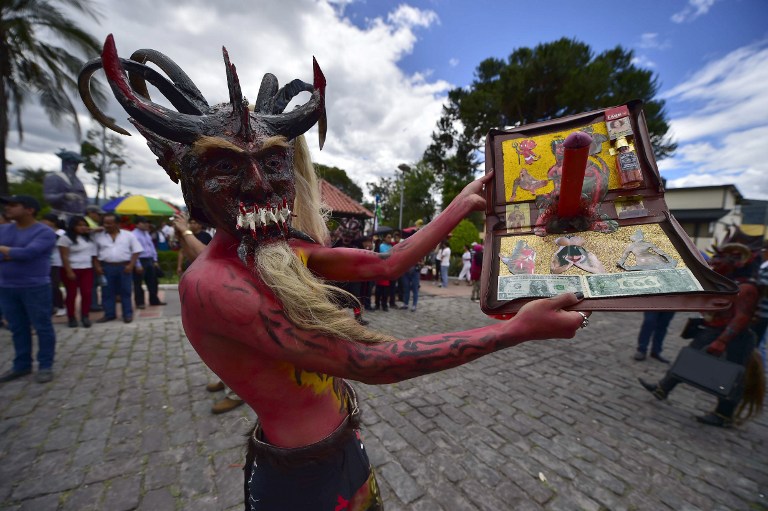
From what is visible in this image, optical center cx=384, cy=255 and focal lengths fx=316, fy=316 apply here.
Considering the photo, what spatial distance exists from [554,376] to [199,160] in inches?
205

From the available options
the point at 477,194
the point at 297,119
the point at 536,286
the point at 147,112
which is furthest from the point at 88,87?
the point at 536,286

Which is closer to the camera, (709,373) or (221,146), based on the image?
(221,146)

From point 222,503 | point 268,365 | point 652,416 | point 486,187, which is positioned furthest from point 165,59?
point 652,416

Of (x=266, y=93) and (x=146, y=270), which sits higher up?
(x=266, y=93)

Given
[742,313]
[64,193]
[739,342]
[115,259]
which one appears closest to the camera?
[742,313]

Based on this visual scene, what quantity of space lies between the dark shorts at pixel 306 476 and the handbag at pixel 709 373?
434cm

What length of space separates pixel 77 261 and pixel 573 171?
7840 millimetres

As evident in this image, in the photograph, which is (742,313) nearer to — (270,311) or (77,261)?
(270,311)

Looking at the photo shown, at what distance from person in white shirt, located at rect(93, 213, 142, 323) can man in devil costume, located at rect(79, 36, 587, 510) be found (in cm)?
612

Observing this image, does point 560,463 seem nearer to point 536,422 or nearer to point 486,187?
point 536,422

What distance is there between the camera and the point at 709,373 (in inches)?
140

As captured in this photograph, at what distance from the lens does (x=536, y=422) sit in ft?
11.3

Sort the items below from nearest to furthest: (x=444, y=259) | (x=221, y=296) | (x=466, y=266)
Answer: (x=221, y=296)
(x=444, y=259)
(x=466, y=266)

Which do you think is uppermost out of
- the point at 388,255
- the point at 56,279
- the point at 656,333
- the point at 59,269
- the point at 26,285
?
the point at 388,255
